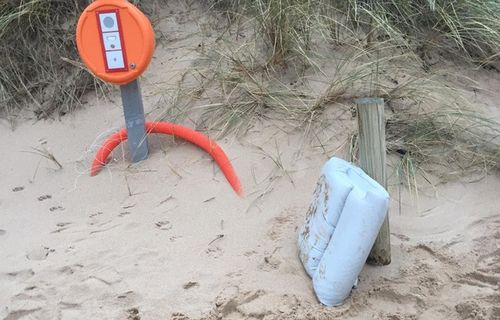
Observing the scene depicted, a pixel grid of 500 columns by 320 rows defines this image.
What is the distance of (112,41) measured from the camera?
3455mm

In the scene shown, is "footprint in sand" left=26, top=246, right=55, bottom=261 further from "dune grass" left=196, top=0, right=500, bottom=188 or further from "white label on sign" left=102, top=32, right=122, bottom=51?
"dune grass" left=196, top=0, right=500, bottom=188

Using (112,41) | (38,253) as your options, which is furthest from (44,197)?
(112,41)

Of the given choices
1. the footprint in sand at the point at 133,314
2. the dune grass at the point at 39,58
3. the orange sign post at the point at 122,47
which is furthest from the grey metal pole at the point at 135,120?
the footprint in sand at the point at 133,314

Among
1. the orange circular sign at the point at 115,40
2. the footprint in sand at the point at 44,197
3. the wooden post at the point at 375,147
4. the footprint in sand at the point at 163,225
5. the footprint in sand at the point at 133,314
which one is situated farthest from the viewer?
the footprint in sand at the point at 44,197

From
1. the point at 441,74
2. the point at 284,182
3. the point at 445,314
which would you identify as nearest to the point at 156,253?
the point at 284,182

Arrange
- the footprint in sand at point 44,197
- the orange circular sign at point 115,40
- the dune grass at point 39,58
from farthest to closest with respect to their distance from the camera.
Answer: the dune grass at point 39,58 < the footprint in sand at point 44,197 < the orange circular sign at point 115,40

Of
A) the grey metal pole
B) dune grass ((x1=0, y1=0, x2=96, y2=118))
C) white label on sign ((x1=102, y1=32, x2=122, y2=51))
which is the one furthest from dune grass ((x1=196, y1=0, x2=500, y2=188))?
dune grass ((x1=0, y1=0, x2=96, y2=118))

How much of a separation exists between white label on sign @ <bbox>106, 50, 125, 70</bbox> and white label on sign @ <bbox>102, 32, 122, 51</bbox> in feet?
0.09

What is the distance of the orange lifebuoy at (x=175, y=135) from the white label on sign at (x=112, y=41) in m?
0.51

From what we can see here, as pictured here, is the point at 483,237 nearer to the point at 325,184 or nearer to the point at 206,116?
the point at 325,184

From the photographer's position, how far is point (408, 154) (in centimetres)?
351

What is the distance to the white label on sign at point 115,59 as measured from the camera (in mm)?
3449

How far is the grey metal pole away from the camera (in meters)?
3.59

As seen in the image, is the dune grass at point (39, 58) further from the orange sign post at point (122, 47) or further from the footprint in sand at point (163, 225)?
the footprint in sand at point (163, 225)
